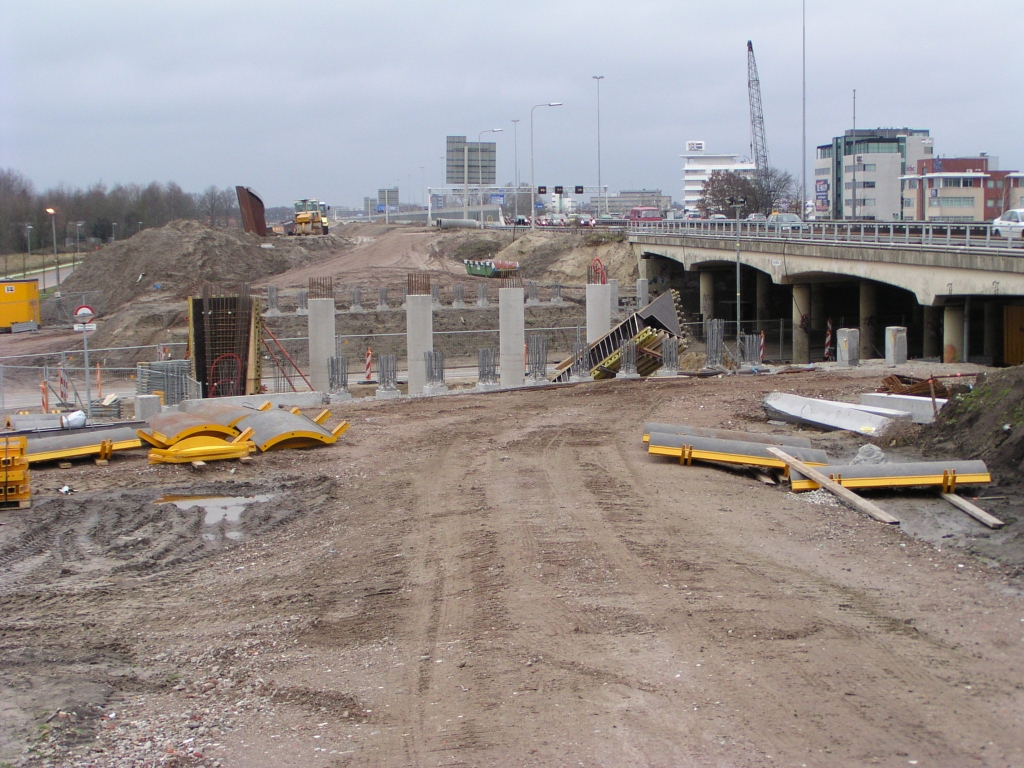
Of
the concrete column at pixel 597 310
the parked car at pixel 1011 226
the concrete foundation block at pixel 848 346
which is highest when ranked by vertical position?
the parked car at pixel 1011 226

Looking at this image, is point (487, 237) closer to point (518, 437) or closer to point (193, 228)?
point (193, 228)

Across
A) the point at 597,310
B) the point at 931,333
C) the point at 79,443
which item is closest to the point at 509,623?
the point at 79,443

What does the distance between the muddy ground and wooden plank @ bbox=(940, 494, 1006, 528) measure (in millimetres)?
152

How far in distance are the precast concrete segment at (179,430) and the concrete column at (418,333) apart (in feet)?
41.7

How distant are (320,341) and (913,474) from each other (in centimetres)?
2155

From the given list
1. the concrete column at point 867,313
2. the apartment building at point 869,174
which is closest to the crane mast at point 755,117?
the apartment building at point 869,174

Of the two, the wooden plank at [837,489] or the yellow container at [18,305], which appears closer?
the wooden plank at [837,489]

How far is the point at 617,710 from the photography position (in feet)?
21.6

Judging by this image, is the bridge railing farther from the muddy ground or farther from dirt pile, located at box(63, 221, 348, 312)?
dirt pile, located at box(63, 221, 348, 312)

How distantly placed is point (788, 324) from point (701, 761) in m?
50.8

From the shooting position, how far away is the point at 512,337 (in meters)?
29.7

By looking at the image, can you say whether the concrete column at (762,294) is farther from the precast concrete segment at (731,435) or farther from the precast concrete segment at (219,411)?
the precast concrete segment at (219,411)

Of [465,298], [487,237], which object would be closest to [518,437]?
[465,298]

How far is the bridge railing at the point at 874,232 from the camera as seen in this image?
1178 inches
